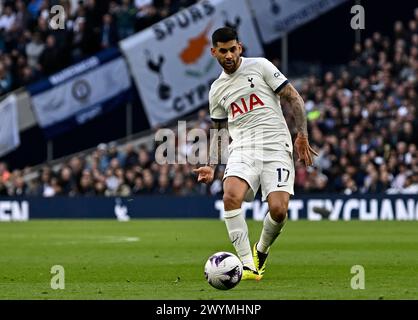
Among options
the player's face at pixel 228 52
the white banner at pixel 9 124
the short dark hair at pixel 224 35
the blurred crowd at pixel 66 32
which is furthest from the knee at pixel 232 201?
the blurred crowd at pixel 66 32

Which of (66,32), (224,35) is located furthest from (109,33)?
(224,35)

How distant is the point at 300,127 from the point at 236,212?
3.75ft

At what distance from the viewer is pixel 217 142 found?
503 inches

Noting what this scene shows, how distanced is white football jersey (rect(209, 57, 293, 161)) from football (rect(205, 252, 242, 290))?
1.44 m

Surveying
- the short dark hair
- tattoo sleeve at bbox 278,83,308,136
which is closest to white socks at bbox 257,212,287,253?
tattoo sleeve at bbox 278,83,308,136

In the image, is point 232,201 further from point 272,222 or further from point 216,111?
point 216,111

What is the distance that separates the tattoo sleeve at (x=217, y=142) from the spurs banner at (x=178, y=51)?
18.3m

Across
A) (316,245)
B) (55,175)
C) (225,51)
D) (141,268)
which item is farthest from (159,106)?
(225,51)

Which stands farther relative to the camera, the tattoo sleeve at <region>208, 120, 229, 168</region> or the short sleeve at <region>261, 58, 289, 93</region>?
the tattoo sleeve at <region>208, 120, 229, 168</region>

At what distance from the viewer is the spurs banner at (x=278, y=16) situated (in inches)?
1254

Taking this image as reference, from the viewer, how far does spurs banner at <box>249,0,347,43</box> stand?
31.8 metres

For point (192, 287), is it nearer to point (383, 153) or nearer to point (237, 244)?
point (237, 244)

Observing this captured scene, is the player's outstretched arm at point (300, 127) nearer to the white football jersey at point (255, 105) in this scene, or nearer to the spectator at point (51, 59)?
the white football jersey at point (255, 105)

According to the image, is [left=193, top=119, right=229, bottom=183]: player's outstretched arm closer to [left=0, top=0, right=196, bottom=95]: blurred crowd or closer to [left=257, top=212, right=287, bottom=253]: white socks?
[left=257, top=212, right=287, bottom=253]: white socks
